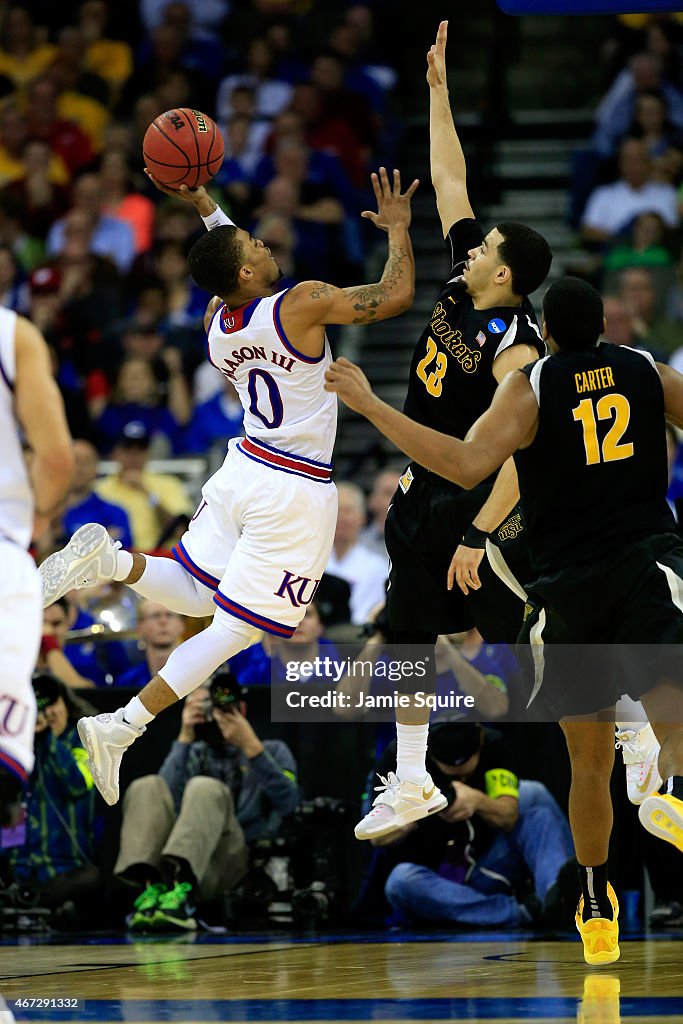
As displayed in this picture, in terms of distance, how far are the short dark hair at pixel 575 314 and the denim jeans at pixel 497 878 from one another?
370 centimetres

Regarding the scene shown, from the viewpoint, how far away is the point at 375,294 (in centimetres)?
739

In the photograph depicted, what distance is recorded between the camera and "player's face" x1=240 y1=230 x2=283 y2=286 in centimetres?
758

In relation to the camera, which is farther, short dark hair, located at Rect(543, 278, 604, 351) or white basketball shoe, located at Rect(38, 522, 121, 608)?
white basketball shoe, located at Rect(38, 522, 121, 608)

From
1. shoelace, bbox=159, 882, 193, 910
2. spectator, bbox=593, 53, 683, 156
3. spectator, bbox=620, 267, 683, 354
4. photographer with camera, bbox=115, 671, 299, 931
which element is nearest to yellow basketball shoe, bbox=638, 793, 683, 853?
photographer with camera, bbox=115, 671, 299, 931

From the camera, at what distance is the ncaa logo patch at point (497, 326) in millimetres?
7312

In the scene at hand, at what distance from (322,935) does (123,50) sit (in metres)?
12.2

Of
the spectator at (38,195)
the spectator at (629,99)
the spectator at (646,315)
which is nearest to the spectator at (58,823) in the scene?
the spectator at (646,315)

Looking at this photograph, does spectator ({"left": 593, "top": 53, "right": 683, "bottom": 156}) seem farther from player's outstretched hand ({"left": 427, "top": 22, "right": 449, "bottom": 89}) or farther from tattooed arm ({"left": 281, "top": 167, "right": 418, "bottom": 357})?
tattooed arm ({"left": 281, "top": 167, "right": 418, "bottom": 357})

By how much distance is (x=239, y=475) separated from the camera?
306 inches

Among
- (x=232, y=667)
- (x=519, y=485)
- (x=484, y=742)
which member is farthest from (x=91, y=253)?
(x=519, y=485)

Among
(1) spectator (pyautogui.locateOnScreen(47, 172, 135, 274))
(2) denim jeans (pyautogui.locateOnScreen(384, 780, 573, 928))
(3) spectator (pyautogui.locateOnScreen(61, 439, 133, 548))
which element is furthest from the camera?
(1) spectator (pyautogui.locateOnScreen(47, 172, 135, 274))

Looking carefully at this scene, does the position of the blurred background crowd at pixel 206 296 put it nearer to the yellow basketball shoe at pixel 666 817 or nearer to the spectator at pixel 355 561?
the spectator at pixel 355 561

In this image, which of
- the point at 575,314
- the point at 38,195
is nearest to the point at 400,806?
the point at 575,314

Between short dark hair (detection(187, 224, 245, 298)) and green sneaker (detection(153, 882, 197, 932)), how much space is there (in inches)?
143
